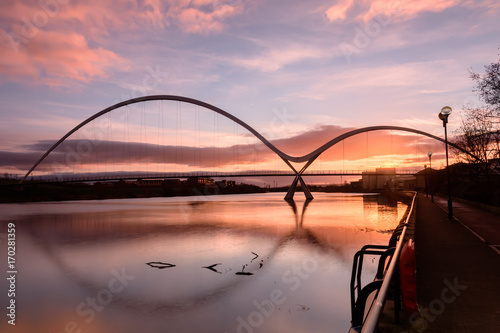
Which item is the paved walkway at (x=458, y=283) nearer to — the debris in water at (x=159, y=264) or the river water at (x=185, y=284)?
the river water at (x=185, y=284)

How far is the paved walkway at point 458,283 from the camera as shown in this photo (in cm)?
565

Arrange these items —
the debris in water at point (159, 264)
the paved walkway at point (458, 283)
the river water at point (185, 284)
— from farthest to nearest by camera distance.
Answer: the debris in water at point (159, 264) → the river water at point (185, 284) → the paved walkway at point (458, 283)

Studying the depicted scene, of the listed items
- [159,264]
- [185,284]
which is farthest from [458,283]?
[159,264]

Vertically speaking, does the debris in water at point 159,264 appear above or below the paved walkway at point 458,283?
below

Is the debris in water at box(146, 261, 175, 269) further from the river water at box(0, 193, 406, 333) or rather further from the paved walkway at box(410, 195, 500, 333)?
the paved walkway at box(410, 195, 500, 333)

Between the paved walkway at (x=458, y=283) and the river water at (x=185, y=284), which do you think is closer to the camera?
the paved walkway at (x=458, y=283)

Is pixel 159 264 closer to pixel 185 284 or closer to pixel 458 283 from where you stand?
pixel 185 284

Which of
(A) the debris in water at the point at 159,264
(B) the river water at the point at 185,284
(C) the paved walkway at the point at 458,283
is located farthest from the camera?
(A) the debris in water at the point at 159,264

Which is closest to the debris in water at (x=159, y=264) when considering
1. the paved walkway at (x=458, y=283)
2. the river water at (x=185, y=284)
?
the river water at (x=185, y=284)

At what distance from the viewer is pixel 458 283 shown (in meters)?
7.71

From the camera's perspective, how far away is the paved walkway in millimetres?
5648

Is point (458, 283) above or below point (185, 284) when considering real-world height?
above

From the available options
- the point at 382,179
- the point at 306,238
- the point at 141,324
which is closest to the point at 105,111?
the point at 306,238

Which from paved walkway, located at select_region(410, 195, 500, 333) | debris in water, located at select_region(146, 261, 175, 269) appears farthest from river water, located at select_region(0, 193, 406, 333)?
paved walkway, located at select_region(410, 195, 500, 333)
